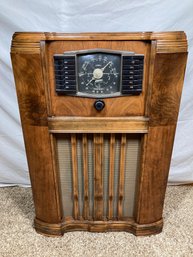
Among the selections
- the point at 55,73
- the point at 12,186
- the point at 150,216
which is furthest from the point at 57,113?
the point at 12,186

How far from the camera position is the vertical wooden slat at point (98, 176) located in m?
1.00

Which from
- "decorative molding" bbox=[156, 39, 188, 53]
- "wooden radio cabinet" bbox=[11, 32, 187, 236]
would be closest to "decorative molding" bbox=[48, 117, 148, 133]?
"wooden radio cabinet" bbox=[11, 32, 187, 236]

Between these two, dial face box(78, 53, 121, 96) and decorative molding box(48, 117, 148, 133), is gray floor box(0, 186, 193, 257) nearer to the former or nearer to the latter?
decorative molding box(48, 117, 148, 133)

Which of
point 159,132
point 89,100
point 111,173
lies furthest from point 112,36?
point 111,173

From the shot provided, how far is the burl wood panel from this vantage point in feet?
2.74

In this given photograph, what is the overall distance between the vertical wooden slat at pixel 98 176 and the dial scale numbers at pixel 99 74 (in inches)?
7.5

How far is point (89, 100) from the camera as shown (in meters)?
0.91

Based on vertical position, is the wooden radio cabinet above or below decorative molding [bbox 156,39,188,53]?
below

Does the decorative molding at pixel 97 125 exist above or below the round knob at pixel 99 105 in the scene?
below

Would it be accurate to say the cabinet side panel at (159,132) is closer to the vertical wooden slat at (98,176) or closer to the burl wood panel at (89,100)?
the burl wood panel at (89,100)

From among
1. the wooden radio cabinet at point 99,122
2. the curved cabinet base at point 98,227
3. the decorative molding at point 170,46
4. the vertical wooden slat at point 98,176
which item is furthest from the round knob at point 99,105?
the curved cabinet base at point 98,227

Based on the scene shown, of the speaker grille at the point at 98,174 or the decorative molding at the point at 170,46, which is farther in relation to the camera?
the speaker grille at the point at 98,174

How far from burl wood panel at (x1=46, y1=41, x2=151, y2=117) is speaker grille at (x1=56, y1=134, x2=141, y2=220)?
0.34 feet

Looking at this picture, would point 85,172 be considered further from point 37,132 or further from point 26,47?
point 26,47
